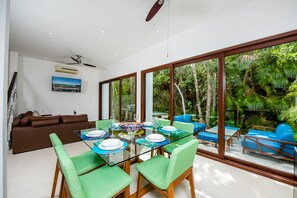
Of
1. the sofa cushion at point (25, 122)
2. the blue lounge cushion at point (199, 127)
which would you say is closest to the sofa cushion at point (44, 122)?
the sofa cushion at point (25, 122)

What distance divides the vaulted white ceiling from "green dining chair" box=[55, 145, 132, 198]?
2.44 metres

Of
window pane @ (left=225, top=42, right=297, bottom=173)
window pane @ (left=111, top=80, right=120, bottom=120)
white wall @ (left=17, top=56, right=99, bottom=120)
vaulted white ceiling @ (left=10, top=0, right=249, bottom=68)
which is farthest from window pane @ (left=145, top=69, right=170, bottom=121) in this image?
white wall @ (left=17, top=56, right=99, bottom=120)

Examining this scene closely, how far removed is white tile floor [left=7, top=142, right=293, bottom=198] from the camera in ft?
5.39

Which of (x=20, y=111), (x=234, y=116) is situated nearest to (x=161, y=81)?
(x=234, y=116)

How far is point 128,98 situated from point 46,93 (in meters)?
3.64

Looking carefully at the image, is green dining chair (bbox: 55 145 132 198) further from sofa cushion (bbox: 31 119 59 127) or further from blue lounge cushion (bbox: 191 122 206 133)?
sofa cushion (bbox: 31 119 59 127)

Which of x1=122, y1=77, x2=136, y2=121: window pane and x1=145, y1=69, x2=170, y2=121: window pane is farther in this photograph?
x1=122, y1=77, x2=136, y2=121: window pane

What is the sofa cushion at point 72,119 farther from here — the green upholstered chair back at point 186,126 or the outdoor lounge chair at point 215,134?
the outdoor lounge chair at point 215,134

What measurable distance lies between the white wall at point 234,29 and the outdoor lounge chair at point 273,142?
1575 millimetres

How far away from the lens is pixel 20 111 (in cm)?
485

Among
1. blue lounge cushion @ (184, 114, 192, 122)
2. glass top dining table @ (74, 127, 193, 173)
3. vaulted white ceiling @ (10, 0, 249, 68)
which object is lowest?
glass top dining table @ (74, 127, 193, 173)

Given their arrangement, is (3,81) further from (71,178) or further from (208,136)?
(208,136)

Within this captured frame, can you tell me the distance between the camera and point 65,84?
577cm

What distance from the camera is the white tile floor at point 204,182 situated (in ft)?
5.39
